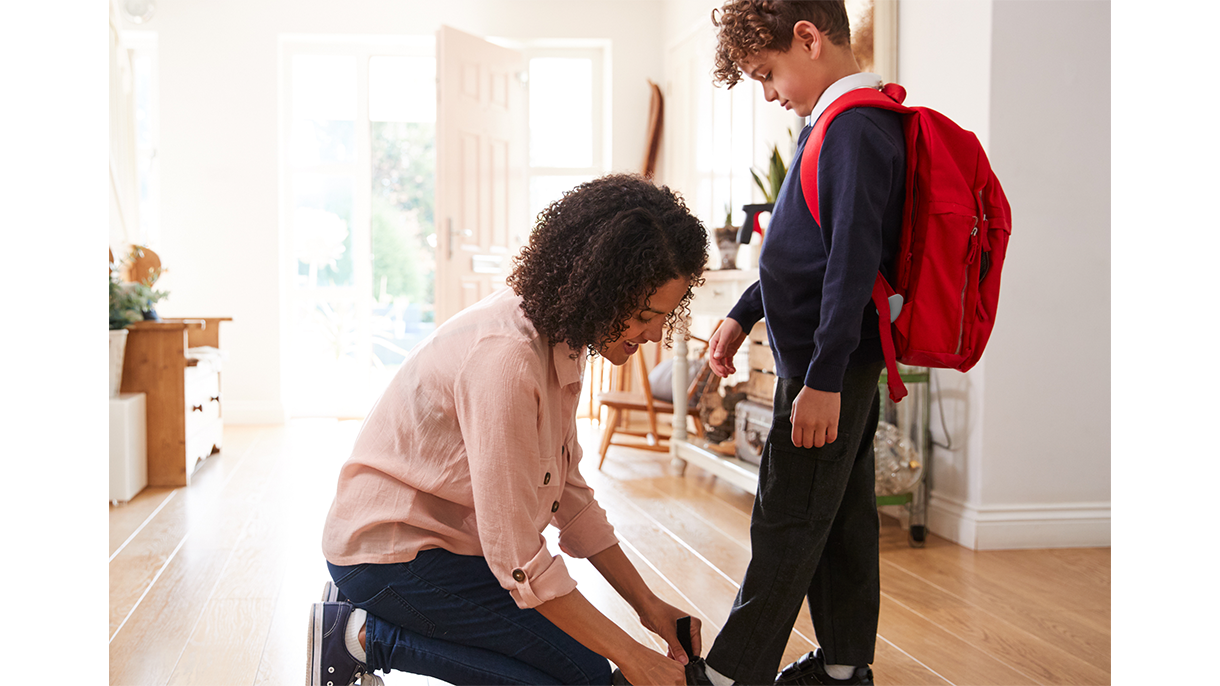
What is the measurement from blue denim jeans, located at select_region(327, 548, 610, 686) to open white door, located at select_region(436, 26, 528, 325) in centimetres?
369

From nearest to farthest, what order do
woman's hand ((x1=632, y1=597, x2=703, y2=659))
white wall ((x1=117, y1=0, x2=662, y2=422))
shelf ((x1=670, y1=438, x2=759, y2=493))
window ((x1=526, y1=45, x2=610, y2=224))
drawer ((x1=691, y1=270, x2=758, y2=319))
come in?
woman's hand ((x1=632, y1=597, x2=703, y2=659)), shelf ((x1=670, y1=438, x2=759, y2=493)), drawer ((x1=691, y1=270, x2=758, y2=319)), white wall ((x1=117, y1=0, x2=662, y2=422)), window ((x1=526, y1=45, x2=610, y2=224))

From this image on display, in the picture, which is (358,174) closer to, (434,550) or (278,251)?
(278,251)

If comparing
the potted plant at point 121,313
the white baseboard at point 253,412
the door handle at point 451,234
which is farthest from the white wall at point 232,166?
the potted plant at point 121,313

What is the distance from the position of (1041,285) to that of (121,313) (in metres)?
3.35

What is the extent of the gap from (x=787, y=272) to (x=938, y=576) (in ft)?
4.38

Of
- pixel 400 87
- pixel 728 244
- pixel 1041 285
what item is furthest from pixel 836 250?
pixel 400 87

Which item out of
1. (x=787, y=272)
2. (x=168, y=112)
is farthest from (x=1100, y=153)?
(x=168, y=112)

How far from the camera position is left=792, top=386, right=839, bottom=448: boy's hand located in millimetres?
1246

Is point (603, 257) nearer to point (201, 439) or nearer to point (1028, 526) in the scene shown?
point (1028, 526)

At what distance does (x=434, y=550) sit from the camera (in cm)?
121

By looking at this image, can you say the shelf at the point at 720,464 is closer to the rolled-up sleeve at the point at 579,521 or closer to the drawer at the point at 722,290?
the drawer at the point at 722,290

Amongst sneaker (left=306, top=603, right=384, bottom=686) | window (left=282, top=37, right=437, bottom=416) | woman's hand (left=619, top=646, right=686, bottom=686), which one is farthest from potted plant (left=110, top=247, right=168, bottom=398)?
woman's hand (left=619, top=646, right=686, bottom=686)

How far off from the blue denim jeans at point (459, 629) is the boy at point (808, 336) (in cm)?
31

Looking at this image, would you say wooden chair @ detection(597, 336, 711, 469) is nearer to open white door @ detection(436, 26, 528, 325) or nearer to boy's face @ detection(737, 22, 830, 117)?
open white door @ detection(436, 26, 528, 325)
